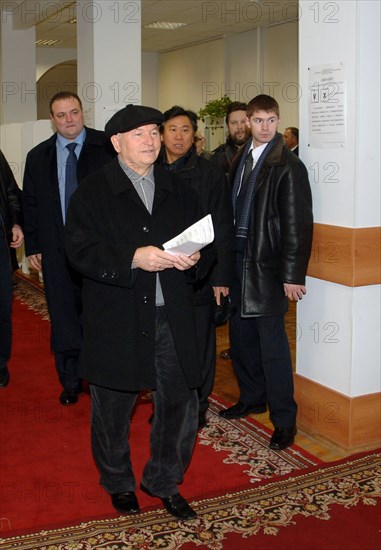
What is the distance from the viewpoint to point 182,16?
12695mm

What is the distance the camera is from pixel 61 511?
3123 millimetres

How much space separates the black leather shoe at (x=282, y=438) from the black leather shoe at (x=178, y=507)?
834 millimetres

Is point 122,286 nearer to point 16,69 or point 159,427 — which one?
point 159,427

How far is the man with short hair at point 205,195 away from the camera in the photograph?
3.78m

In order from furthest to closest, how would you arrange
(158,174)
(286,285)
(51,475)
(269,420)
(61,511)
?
1. (269,420)
2. (286,285)
3. (51,475)
4. (61,511)
5. (158,174)

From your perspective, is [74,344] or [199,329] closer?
[199,329]

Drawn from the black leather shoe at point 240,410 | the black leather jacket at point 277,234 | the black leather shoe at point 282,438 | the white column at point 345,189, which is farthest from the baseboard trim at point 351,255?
the black leather shoe at point 240,410

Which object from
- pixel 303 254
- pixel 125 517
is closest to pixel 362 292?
pixel 303 254

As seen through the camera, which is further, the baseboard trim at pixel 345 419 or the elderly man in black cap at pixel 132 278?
the baseboard trim at pixel 345 419

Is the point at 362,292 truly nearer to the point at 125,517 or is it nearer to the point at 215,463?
the point at 215,463

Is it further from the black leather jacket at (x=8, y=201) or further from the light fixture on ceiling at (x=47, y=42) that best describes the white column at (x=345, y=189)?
the light fixture on ceiling at (x=47, y=42)

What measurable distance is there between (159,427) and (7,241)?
2.23 metres

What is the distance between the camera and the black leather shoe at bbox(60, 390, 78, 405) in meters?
4.48

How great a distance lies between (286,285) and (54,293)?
1471mm
